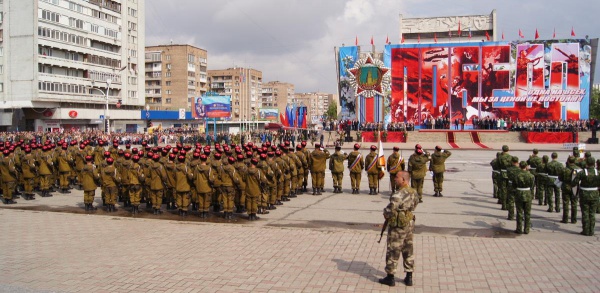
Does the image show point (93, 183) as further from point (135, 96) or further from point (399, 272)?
point (135, 96)

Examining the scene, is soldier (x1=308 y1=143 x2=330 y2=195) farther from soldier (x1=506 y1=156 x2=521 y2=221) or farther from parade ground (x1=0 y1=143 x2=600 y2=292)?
soldier (x1=506 y1=156 x2=521 y2=221)

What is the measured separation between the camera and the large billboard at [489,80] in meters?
49.8

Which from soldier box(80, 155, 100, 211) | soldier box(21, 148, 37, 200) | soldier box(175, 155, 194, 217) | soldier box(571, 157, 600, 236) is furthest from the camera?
soldier box(21, 148, 37, 200)

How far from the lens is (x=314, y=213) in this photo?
42.9ft

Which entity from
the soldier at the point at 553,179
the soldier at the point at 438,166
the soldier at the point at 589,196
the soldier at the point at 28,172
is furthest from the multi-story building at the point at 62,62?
the soldier at the point at 589,196

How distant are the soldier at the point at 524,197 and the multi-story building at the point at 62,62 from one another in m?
44.9

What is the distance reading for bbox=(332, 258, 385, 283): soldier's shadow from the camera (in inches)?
298

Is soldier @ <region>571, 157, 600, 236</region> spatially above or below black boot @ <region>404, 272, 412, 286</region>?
above

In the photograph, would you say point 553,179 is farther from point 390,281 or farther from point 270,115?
point 270,115

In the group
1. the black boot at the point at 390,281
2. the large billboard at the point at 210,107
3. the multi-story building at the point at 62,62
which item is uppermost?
the multi-story building at the point at 62,62

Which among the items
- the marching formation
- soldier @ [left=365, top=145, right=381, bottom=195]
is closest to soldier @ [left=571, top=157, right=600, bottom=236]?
the marching formation

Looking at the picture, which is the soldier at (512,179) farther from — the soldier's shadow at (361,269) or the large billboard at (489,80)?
the large billboard at (489,80)

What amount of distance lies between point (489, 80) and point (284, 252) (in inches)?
1895

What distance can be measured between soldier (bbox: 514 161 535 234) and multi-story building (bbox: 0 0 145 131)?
44858 mm
